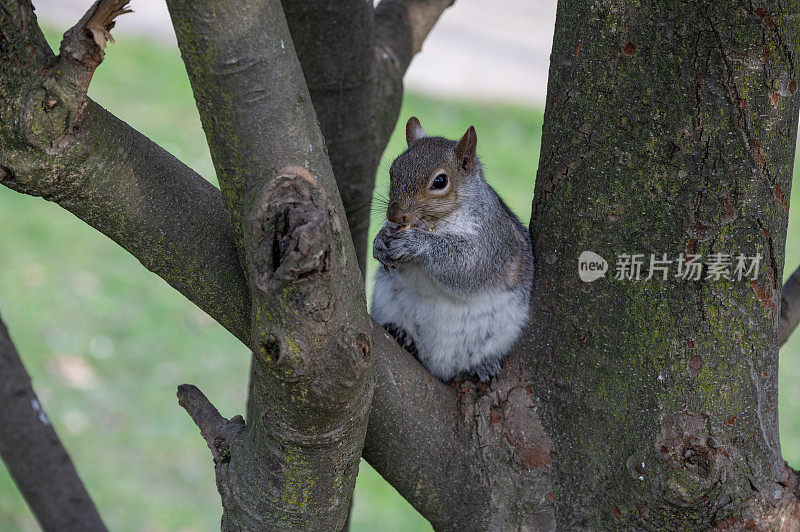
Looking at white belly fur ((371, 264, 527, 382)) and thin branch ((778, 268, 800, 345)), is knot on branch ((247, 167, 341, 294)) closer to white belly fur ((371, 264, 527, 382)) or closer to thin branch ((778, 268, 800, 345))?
white belly fur ((371, 264, 527, 382))

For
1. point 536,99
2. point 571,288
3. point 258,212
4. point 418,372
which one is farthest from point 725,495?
point 536,99

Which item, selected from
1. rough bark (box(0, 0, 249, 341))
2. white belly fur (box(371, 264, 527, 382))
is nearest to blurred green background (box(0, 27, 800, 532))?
white belly fur (box(371, 264, 527, 382))

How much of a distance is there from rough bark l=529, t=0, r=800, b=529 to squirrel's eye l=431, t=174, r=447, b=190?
0.43 metres

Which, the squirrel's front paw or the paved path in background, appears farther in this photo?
the paved path in background

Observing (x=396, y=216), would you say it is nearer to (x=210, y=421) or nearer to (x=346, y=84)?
(x=346, y=84)

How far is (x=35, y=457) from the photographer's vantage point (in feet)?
5.77

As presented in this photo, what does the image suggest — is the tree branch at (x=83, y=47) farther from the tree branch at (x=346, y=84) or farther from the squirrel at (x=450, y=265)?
the tree branch at (x=346, y=84)

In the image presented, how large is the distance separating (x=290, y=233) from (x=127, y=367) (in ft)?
11.1

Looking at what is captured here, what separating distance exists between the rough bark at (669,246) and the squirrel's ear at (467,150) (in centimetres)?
44

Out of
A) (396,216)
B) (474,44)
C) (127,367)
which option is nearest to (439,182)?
(396,216)

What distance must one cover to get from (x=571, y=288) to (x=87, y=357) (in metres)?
3.26

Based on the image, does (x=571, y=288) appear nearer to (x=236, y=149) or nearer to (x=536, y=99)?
(x=236, y=149)

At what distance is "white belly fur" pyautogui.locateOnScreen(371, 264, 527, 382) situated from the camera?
174 centimetres

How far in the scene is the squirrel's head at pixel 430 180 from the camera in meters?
1.90
